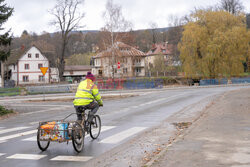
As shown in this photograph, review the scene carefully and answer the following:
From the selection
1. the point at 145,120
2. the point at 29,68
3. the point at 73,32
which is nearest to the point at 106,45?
the point at 73,32

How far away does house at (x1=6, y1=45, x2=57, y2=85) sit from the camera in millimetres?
77688

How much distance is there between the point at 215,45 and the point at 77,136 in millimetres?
45838

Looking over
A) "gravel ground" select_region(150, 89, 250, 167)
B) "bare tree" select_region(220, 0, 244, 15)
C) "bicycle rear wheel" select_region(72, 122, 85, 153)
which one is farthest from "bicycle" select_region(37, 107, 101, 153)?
"bare tree" select_region(220, 0, 244, 15)

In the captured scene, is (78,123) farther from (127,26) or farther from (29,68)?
(29,68)

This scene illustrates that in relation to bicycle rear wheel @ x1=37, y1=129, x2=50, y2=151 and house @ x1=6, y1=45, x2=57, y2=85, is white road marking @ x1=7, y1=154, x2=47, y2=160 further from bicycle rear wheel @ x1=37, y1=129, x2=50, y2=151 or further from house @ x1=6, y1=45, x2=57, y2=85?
house @ x1=6, y1=45, x2=57, y2=85

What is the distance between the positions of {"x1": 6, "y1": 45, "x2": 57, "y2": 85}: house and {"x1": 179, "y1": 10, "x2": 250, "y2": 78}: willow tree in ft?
122

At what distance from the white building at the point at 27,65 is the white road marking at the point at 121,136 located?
67.4 meters

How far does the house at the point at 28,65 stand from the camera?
77688mm

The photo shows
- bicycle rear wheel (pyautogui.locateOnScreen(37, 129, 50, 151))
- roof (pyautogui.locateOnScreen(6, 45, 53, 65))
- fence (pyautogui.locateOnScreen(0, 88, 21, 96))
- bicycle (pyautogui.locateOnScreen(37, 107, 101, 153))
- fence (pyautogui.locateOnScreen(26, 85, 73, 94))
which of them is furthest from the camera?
roof (pyautogui.locateOnScreen(6, 45, 53, 65))

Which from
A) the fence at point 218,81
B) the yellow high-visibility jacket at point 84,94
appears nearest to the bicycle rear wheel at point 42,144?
the yellow high-visibility jacket at point 84,94

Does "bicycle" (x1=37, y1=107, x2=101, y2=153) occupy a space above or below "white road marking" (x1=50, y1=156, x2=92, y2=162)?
above

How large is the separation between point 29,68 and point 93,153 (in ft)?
241

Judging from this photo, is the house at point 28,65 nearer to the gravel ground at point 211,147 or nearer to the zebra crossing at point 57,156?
the zebra crossing at point 57,156

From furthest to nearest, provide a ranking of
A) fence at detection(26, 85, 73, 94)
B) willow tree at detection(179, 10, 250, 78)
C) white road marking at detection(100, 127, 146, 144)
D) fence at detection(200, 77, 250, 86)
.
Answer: fence at detection(200, 77, 250, 86) < willow tree at detection(179, 10, 250, 78) < fence at detection(26, 85, 73, 94) < white road marking at detection(100, 127, 146, 144)
